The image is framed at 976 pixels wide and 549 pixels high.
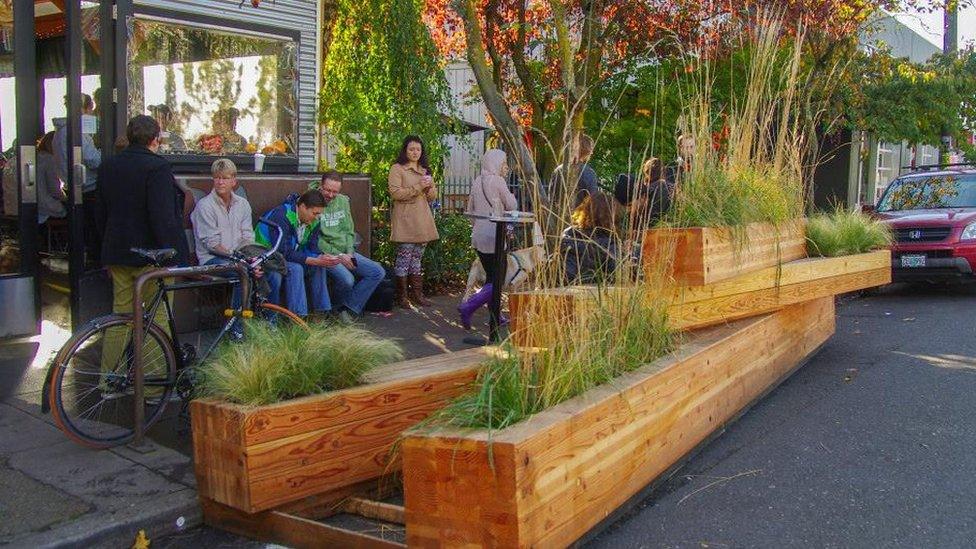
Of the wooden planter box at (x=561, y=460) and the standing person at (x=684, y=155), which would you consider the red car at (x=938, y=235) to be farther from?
the wooden planter box at (x=561, y=460)

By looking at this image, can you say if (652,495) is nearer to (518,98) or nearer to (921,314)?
(921,314)

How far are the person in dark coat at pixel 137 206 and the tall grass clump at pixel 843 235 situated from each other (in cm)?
499

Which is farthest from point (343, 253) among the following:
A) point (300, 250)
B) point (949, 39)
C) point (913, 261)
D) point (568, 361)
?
point (949, 39)

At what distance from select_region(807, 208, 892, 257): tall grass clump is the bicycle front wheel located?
514 centimetres

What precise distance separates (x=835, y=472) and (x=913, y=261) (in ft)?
25.9

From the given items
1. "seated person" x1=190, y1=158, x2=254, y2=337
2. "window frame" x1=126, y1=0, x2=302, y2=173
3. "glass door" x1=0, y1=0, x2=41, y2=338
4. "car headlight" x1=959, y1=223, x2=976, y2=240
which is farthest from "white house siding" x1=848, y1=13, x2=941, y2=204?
"glass door" x1=0, y1=0, x2=41, y2=338

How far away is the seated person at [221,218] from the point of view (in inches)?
274

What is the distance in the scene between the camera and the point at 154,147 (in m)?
5.99

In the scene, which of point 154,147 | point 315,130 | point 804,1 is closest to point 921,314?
point 804,1

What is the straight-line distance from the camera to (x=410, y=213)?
Result: 934 centimetres

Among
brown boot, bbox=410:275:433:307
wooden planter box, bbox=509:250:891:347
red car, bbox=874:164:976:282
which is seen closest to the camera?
wooden planter box, bbox=509:250:891:347

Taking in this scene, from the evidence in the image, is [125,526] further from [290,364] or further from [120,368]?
[120,368]

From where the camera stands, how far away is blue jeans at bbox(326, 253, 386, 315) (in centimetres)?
784

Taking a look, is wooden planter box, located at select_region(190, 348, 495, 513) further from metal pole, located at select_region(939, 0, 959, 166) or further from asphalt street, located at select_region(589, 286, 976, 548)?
metal pole, located at select_region(939, 0, 959, 166)
